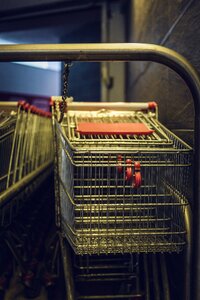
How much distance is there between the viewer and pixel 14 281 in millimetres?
2293

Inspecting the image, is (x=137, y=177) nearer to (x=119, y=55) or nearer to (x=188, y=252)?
(x=188, y=252)

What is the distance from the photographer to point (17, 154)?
94.6 inches

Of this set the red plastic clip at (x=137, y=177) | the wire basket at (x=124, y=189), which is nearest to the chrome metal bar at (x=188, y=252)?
→ the wire basket at (x=124, y=189)

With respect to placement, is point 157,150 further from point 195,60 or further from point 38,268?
point 38,268

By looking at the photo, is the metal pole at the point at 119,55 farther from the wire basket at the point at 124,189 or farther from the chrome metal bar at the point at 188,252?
the wire basket at the point at 124,189

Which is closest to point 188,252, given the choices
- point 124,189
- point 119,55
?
point 124,189

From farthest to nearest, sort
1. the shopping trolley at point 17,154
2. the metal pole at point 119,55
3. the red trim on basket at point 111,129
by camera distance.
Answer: the shopping trolley at point 17,154 < the red trim on basket at point 111,129 < the metal pole at point 119,55

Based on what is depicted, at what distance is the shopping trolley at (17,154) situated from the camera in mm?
2121

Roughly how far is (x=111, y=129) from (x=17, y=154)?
0.99 meters

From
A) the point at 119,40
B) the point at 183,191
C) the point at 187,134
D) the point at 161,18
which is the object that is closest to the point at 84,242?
the point at 183,191

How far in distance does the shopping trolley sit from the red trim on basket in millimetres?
558

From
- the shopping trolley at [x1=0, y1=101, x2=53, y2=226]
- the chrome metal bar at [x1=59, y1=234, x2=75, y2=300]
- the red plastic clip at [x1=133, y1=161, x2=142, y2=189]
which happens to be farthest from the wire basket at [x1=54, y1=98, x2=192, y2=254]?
the shopping trolley at [x1=0, y1=101, x2=53, y2=226]

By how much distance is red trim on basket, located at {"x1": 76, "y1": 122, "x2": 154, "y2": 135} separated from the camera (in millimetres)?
1642

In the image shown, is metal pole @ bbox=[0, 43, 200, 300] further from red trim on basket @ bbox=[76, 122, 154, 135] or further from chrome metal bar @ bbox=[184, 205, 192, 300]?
red trim on basket @ bbox=[76, 122, 154, 135]
